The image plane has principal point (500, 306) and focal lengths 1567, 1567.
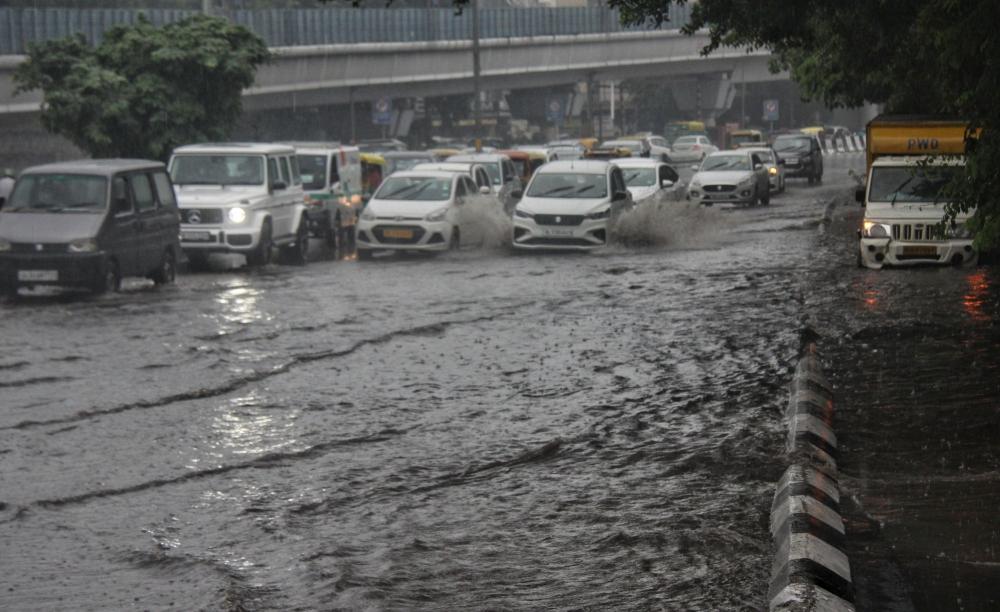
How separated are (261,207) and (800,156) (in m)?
32.7

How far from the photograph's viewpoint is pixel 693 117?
356ft

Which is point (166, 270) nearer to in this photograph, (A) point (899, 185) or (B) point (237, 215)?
(B) point (237, 215)

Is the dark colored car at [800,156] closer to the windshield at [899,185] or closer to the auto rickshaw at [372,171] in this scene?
the auto rickshaw at [372,171]

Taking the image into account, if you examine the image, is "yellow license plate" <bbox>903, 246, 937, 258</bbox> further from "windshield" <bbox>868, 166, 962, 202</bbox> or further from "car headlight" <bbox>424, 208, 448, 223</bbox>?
"car headlight" <bbox>424, 208, 448, 223</bbox>

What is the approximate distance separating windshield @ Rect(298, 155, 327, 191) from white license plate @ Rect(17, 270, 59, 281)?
9.39m

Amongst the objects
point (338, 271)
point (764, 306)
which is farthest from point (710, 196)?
point (764, 306)

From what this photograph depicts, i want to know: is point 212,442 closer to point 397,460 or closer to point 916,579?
point 397,460

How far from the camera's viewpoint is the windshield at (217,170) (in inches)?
994

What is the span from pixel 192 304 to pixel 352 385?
709cm

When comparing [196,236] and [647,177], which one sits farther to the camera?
[647,177]

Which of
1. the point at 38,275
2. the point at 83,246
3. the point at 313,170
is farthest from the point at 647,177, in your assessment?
the point at 38,275

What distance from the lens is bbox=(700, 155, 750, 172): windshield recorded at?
137 ft

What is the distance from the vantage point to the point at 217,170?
25.4 m

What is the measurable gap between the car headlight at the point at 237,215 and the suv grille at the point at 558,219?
5.25 m
